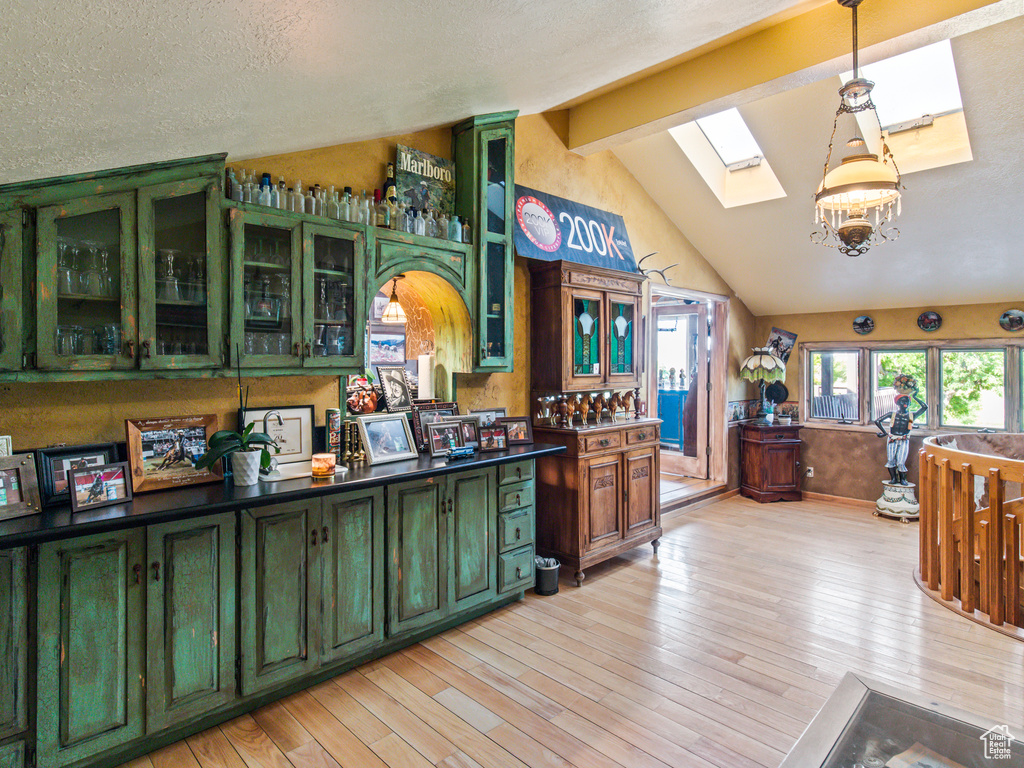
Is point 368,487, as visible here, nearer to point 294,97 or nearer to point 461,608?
point 461,608

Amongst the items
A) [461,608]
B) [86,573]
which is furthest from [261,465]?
[461,608]

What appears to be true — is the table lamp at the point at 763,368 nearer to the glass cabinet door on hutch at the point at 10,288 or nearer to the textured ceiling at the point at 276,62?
the textured ceiling at the point at 276,62

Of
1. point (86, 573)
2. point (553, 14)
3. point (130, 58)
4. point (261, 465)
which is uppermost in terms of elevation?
point (553, 14)

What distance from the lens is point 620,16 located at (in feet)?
8.36

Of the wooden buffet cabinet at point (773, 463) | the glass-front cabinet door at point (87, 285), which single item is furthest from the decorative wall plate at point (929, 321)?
the glass-front cabinet door at point (87, 285)

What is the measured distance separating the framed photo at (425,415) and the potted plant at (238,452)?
1019 millimetres

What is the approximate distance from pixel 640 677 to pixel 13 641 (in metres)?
2.55

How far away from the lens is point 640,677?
2.74 metres

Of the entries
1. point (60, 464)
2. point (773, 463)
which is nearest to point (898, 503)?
point (773, 463)

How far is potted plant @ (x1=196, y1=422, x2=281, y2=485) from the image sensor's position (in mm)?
2521

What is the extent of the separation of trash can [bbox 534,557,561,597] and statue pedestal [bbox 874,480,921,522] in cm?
395

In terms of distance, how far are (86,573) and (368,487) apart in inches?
45.0

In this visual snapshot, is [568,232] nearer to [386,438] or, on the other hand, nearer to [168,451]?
[386,438]

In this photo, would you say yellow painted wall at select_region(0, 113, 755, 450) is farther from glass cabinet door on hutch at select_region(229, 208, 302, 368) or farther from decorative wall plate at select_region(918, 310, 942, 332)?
decorative wall plate at select_region(918, 310, 942, 332)
